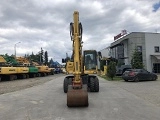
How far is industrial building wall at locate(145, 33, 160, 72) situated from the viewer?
189 ft

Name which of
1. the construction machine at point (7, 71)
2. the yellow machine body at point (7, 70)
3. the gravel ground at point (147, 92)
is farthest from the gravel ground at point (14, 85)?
the gravel ground at point (147, 92)

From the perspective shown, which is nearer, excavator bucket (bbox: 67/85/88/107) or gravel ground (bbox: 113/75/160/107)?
excavator bucket (bbox: 67/85/88/107)

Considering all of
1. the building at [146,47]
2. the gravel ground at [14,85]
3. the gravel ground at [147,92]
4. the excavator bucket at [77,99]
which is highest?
the building at [146,47]

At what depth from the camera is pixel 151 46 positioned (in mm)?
58062

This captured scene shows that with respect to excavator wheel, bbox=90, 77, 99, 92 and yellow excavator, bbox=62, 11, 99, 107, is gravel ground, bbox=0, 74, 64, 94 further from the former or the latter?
excavator wheel, bbox=90, 77, 99, 92

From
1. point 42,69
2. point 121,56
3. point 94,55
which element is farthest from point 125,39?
point 94,55

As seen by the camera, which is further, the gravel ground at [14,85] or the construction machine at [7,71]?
the construction machine at [7,71]

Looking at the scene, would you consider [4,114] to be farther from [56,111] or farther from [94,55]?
[94,55]

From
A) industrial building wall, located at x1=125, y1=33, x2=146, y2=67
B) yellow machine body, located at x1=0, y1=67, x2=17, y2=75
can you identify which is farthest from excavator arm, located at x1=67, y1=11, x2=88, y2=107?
industrial building wall, located at x1=125, y1=33, x2=146, y2=67

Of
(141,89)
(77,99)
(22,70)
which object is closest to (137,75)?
(141,89)

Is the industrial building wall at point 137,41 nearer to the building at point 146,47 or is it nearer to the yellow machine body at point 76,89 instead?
the building at point 146,47

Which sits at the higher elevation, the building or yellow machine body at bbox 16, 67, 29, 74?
the building

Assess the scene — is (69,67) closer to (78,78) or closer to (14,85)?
(78,78)

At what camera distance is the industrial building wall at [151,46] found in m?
57.7
